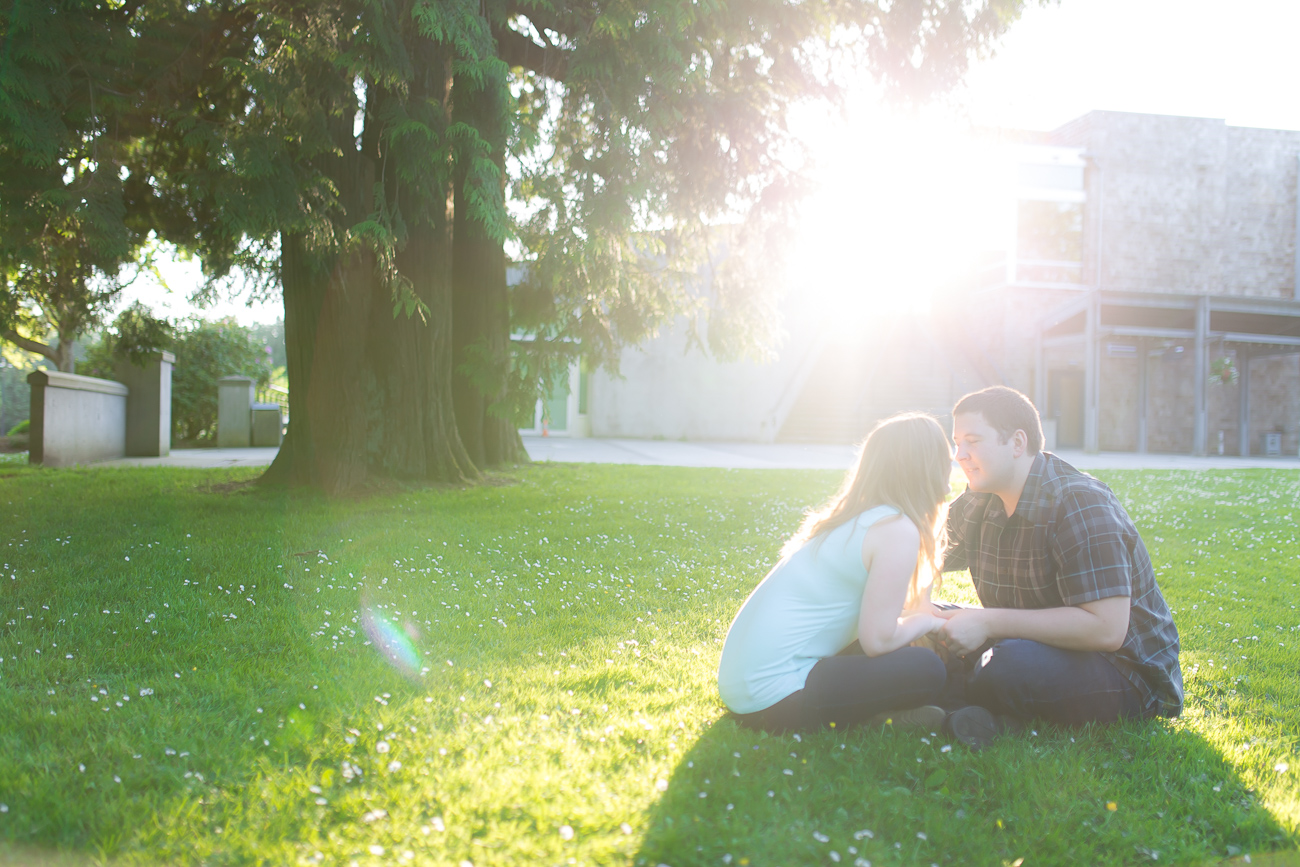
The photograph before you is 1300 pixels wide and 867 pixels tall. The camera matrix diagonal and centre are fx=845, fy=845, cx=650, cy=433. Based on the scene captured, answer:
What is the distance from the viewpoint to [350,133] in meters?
9.13

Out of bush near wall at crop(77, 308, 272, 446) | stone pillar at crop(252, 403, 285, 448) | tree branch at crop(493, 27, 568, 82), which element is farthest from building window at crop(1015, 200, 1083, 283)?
bush near wall at crop(77, 308, 272, 446)

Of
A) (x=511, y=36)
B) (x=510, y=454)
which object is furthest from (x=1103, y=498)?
(x=510, y=454)

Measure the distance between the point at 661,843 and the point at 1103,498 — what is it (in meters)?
1.99

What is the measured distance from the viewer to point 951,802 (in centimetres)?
263

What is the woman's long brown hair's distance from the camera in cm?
294

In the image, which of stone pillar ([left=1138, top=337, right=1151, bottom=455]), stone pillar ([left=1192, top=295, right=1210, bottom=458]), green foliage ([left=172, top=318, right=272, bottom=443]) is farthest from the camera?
stone pillar ([left=1138, top=337, right=1151, bottom=455])

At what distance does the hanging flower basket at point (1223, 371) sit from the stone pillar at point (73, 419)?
2997cm

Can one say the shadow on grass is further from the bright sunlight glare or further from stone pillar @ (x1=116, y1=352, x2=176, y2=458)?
stone pillar @ (x1=116, y1=352, x2=176, y2=458)

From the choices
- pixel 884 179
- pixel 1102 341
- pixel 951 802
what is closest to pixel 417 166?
pixel 884 179

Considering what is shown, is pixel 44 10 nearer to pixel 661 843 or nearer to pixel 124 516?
pixel 124 516

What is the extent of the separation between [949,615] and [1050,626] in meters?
0.36

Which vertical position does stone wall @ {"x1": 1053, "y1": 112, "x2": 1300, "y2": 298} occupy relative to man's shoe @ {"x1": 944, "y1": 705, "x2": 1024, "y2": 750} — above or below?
above

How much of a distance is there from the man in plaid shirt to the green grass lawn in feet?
0.44

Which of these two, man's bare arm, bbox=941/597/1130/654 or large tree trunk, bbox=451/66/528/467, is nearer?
man's bare arm, bbox=941/597/1130/654
